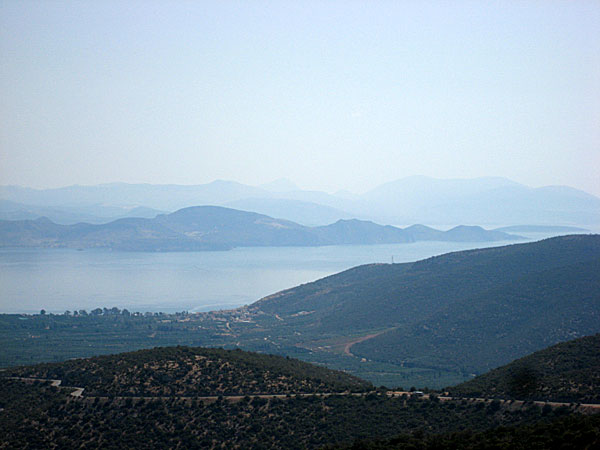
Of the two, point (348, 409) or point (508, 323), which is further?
point (508, 323)

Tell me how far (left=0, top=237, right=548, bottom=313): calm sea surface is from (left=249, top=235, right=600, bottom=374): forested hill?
88.3 feet

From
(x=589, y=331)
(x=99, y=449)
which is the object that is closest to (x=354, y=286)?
(x=589, y=331)

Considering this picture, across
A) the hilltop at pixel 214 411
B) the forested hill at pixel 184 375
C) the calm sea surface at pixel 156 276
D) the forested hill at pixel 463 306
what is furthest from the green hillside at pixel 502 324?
the calm sea surface at pixel 156 276

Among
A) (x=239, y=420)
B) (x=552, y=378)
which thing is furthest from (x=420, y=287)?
(x=239, y=420)

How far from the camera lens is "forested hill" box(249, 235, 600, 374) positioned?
47.8 m

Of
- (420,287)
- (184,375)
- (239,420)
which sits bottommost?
(239,420)

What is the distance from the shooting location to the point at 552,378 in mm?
24312

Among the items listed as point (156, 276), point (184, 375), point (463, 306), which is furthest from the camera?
point (156, 276)

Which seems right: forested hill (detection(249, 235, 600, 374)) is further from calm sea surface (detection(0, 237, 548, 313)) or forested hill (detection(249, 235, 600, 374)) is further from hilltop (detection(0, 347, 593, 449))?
calm sea surface (detection(0, 237, 548, 313))

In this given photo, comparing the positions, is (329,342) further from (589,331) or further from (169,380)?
(169,380)

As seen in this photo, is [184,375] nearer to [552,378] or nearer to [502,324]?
[552,378]

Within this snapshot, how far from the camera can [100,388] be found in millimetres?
26734

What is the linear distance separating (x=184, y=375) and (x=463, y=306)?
118 feet

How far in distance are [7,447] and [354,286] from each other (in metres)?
59.9
